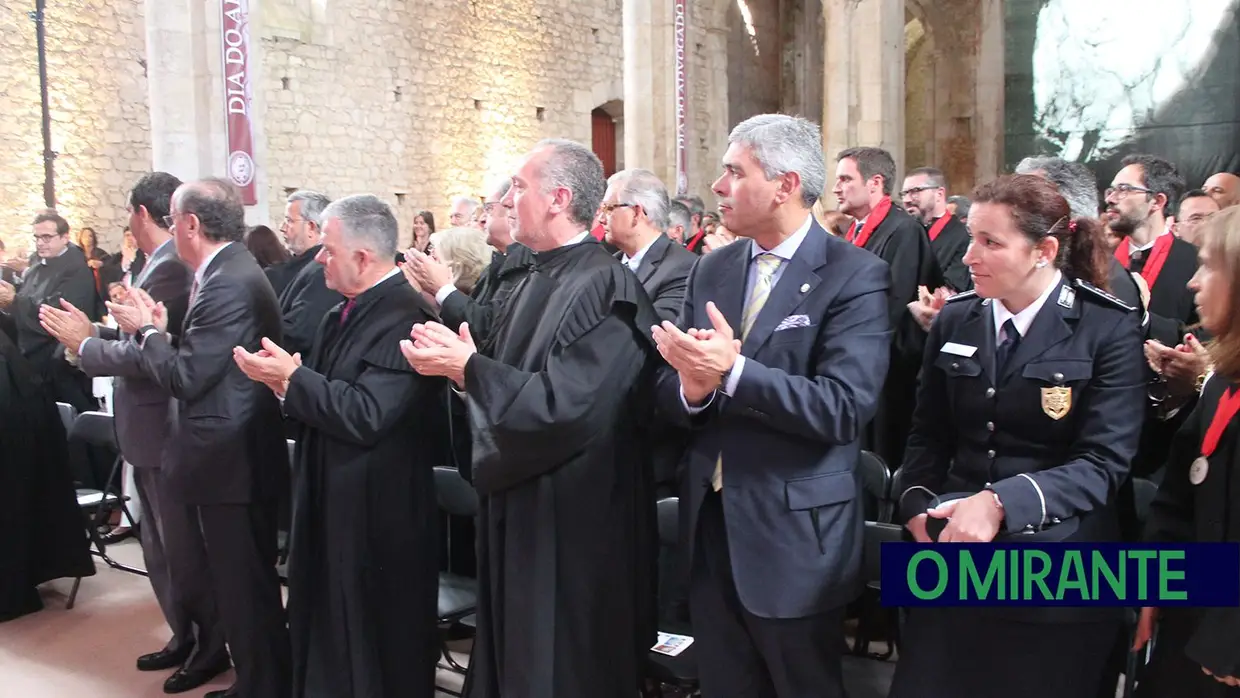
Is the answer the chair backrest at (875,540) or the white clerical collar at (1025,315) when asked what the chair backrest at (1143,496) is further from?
the white clerical collar at (1025,315)

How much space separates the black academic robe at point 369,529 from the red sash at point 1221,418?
82.2 inches

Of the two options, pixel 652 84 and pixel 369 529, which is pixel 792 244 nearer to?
pixel 369 529

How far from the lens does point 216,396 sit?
3354 mm

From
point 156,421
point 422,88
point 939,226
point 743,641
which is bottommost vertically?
point 743,641

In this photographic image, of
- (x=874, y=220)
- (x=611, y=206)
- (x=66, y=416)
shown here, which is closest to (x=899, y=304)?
(x=874, y=220)

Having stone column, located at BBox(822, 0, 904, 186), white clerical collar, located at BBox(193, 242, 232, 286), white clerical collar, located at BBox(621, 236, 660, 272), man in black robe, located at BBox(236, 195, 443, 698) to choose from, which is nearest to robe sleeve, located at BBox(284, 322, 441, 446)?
man in black robe, located at BBox(236, 195, 443, 698)

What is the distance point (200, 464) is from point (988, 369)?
2511 mm

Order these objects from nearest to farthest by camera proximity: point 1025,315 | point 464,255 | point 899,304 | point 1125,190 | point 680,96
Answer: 1. point 1025,315
2. point 1125,190
3. point 899,304
4. point 464,255
5. point 680,96

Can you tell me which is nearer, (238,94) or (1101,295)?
(1101,295)

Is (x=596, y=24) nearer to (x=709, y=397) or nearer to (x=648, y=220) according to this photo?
(x=648, y=220)

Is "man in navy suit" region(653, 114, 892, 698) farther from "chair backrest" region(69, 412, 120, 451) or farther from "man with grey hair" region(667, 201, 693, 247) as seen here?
"chair backrest" region(69, 412, 120, 451)

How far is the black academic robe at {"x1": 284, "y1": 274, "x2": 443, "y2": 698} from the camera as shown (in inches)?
119

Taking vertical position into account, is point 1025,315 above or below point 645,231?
below

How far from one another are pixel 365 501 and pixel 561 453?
2.70 ft
